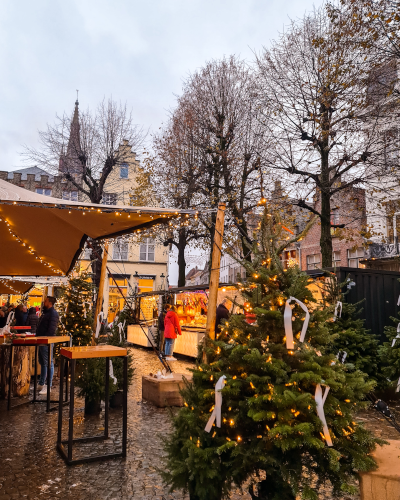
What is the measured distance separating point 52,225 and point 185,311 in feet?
40.2

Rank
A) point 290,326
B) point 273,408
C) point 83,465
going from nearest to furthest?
point 273,408 < point 290,326 < point 83,465

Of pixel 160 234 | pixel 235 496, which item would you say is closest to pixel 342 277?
pixel 235 496

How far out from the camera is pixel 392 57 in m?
11.1

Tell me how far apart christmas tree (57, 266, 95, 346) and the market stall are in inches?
92.5

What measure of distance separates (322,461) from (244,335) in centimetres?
100

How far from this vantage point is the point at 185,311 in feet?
63.0

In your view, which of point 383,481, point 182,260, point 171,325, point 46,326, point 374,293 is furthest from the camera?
point 182,260

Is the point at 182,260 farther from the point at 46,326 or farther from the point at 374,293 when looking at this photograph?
the point at 46,326

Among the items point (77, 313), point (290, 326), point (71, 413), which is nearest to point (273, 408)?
point (290, 326)

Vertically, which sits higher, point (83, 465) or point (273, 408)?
point (273, 408)

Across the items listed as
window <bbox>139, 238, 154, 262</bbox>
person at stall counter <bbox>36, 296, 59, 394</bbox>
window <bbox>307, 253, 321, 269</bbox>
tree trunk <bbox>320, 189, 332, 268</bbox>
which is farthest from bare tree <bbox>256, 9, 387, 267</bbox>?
window <bbox>139, 238, 154, 262</bbox>

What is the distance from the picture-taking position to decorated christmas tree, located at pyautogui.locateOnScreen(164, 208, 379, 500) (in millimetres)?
2744

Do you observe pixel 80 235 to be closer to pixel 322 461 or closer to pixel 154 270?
pixel 322 461

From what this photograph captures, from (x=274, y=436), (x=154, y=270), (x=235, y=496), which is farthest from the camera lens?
(x=154, y=270)
